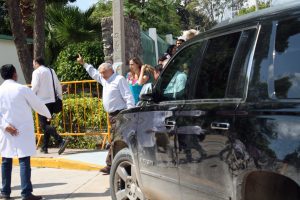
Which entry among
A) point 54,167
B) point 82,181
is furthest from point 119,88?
point 54,167

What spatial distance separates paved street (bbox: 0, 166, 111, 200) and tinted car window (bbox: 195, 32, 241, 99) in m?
3.03

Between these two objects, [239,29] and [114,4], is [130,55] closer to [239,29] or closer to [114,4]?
[114,4]

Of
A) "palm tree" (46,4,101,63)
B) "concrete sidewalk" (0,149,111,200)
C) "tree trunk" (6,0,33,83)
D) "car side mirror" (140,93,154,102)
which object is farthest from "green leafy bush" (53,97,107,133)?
"palm tree" (46,4,101,63)

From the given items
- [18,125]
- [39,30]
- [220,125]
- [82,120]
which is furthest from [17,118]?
[39,30]

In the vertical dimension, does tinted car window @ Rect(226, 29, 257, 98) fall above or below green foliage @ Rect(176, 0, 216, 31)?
below

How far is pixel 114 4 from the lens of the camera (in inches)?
371

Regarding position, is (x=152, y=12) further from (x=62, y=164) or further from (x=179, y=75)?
(x=179, y=75)

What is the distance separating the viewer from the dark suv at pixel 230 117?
2.93 m

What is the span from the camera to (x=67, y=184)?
7.38 m

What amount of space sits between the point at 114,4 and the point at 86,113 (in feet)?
7.23

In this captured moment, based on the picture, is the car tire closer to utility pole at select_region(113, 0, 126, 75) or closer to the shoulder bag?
the shoulder bag

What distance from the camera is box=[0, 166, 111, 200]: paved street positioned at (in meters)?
6.67

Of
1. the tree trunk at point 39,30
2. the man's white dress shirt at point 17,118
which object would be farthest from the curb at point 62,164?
the tree trunk at point 39,30

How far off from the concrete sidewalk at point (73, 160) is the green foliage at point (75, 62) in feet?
22.4
